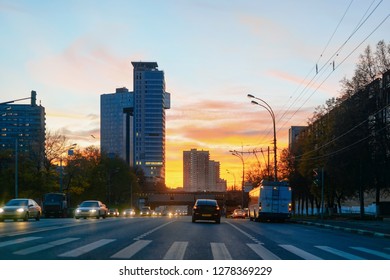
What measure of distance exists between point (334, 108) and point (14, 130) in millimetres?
151089

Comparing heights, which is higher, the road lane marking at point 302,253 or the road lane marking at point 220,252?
the road lane marking at point 220,252

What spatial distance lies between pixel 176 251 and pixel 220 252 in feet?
3.96

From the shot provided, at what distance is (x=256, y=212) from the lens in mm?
49469

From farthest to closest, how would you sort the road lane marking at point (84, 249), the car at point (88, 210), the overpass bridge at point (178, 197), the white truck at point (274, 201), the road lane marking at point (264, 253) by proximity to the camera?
the overpass bridge at point (178, 197)
the car at point (88, 210)
the white truck at point (274, 201)
the road lane marking at point (264, 253)
the road lane marking at point (84, 249)

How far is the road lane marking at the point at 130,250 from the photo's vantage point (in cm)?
1373

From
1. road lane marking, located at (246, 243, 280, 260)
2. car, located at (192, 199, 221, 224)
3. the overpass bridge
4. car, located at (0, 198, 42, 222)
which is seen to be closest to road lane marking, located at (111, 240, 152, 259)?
road lane marking, located at (246, 243, 280, 260)

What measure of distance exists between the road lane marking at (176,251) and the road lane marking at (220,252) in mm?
845

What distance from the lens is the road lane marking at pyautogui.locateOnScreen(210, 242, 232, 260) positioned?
46.4 ft

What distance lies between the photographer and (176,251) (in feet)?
50.9

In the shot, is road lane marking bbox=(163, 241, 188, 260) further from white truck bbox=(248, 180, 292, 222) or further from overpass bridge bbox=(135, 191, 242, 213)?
overpass bridge bbox=(135, 191, 242, 213)

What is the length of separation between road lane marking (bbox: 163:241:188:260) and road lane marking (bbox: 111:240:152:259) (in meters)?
0.88

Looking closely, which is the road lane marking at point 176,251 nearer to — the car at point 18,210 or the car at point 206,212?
the car at point 206,212

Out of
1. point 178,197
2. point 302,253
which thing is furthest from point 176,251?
point 178,197

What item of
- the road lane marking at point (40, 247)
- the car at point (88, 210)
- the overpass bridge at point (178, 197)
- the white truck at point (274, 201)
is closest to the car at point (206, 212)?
the white truck at point (274, 201)
